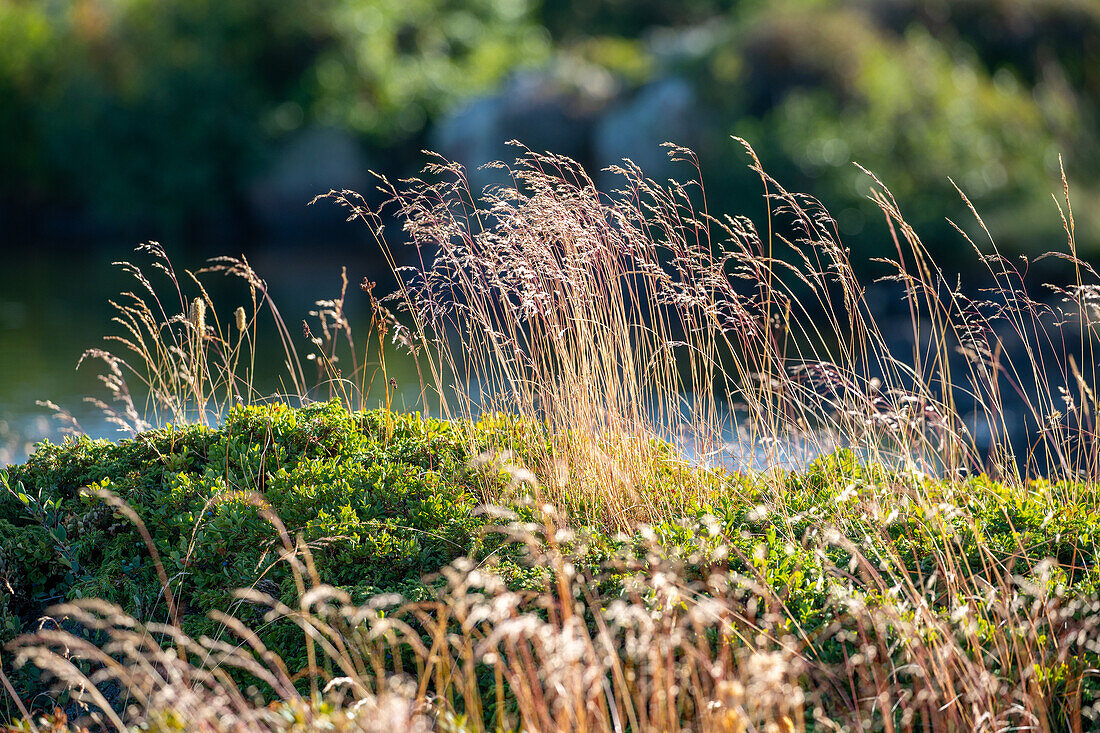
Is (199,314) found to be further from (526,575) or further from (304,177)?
(304,177)

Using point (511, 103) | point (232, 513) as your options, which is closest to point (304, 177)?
point (511, 103)

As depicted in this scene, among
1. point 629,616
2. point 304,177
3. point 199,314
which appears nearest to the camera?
point 629,616

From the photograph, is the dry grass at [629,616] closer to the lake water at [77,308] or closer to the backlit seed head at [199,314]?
the backlit seed head at [199,314]

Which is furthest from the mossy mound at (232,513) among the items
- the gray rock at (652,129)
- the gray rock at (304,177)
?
the gray rock at (304,177)

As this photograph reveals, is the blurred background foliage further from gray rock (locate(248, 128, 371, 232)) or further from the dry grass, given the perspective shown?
the dry grass

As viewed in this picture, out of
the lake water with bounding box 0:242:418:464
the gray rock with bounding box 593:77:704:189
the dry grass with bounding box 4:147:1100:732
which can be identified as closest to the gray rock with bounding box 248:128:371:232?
the lake water with bounding box 0:242:418:464

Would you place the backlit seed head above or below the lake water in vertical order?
above

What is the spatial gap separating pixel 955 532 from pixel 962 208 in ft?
34.6

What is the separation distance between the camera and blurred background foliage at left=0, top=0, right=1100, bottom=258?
13289 mm

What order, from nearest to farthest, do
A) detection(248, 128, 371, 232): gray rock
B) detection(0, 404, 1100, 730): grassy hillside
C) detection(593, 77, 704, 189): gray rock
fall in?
1. detection(0, 404, 1100, 730): grassy hillside
2. detection(593, 77, 704, 189): gray rock
3. detection(248, 128, 371, 232): gray rock

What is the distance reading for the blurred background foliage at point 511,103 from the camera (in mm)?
13289

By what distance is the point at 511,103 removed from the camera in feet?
57.0

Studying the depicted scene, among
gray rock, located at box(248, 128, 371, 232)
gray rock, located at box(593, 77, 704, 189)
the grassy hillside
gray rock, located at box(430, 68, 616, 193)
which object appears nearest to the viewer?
the grassy hillside

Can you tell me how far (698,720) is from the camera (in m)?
2.57
